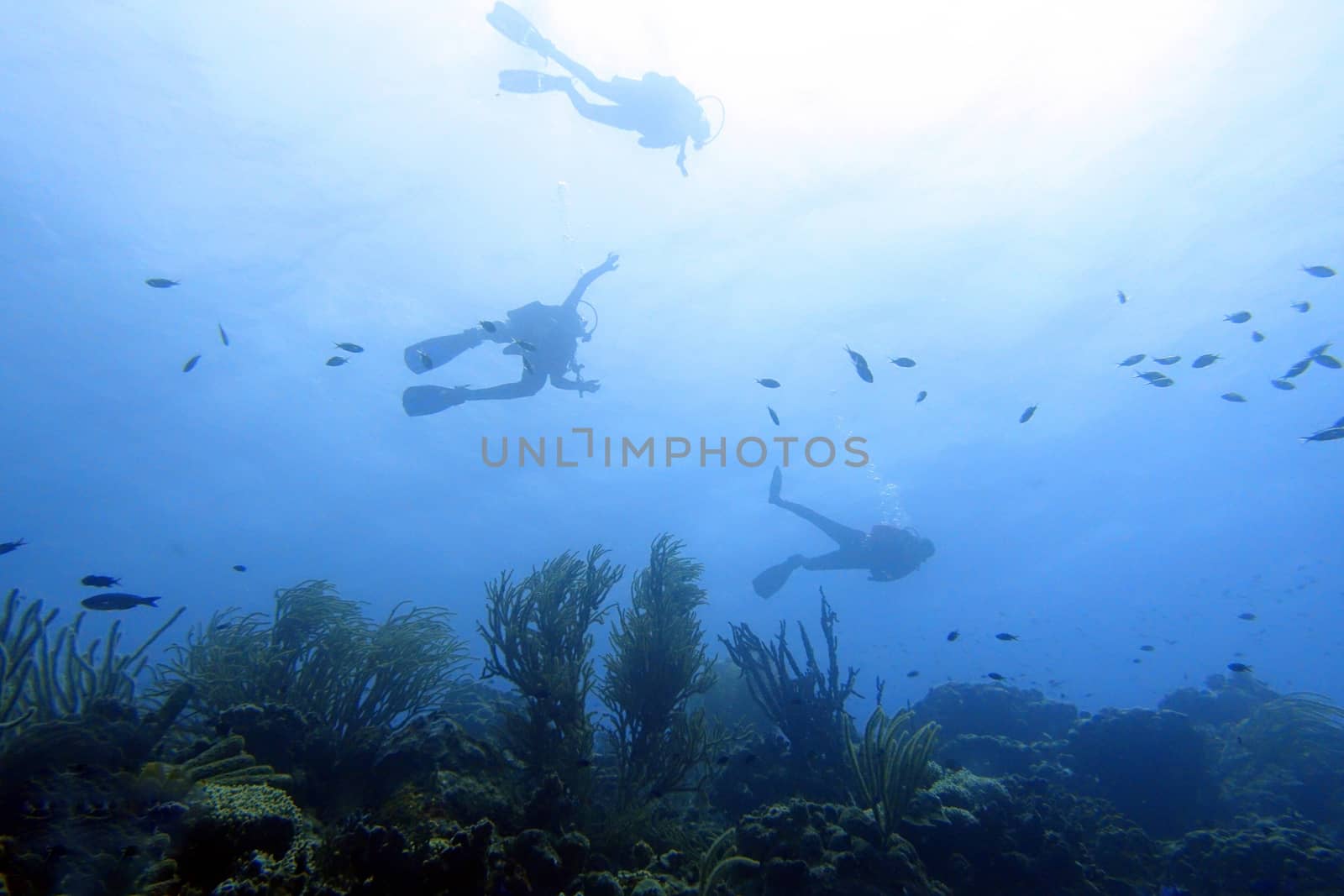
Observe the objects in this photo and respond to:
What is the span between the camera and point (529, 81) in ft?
39.7

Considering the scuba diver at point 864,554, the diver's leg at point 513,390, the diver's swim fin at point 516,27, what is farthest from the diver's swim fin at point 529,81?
the scuba diver at point 864,554

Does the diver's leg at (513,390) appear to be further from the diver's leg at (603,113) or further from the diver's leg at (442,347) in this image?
the diver's leg at (603,113)

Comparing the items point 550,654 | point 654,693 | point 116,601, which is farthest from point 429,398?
point 654,693

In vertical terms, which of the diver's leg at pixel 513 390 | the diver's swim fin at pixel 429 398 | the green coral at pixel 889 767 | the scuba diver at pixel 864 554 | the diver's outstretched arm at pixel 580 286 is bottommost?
the green coral at pixel 889 767

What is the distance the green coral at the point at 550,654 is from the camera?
5977 millimetres

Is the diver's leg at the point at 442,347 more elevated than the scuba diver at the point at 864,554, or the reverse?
the diver's leg at the point at 442,347

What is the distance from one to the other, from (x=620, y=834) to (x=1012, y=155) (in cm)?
2130

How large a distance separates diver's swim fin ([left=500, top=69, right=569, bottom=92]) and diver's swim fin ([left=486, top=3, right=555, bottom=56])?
0.47m

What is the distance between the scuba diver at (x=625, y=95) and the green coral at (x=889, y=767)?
12.0m

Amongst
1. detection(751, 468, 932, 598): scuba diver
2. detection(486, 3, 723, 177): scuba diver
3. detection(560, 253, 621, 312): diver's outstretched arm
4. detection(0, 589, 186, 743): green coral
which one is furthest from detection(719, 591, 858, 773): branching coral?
detection(486, 3, 723, 177): scuba diver

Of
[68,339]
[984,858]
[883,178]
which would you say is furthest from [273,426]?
[984,858]

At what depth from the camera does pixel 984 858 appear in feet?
17.7

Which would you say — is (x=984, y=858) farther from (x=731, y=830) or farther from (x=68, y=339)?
(x=68, y=339)

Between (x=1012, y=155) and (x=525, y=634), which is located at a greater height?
(x=1012, y=155)
